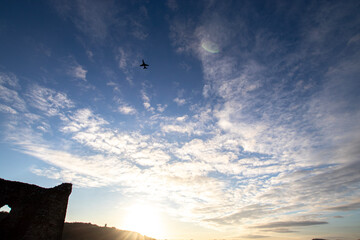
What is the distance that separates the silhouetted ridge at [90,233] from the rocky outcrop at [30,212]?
20.9 meters

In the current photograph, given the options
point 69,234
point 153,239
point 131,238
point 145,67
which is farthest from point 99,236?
point 145,67

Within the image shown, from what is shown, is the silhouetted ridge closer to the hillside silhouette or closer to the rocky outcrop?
the hillside silhouette

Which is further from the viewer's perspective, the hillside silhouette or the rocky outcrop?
the hillside silhouette

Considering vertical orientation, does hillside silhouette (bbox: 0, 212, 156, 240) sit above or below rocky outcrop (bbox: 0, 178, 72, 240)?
below

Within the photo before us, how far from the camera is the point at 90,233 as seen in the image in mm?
31703

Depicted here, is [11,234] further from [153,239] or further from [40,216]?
[153,239]

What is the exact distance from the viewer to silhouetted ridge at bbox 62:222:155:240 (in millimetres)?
29573

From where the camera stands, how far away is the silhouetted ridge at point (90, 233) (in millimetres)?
29573

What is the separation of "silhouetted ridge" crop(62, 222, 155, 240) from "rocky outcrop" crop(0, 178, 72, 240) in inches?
823

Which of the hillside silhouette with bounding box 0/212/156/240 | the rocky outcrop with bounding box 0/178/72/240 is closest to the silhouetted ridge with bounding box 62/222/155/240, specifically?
the hillside silhouette with bounding box 0/212/156/240

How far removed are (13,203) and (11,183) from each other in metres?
1.47

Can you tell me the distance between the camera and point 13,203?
12.5 meters

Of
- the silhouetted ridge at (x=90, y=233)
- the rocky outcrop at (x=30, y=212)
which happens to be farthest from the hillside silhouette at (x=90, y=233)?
the rocky outcrop at (x=30, y=212)

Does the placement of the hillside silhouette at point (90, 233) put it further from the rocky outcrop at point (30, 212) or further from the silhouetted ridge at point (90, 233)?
the rocky outcrop at point (30, 212)
